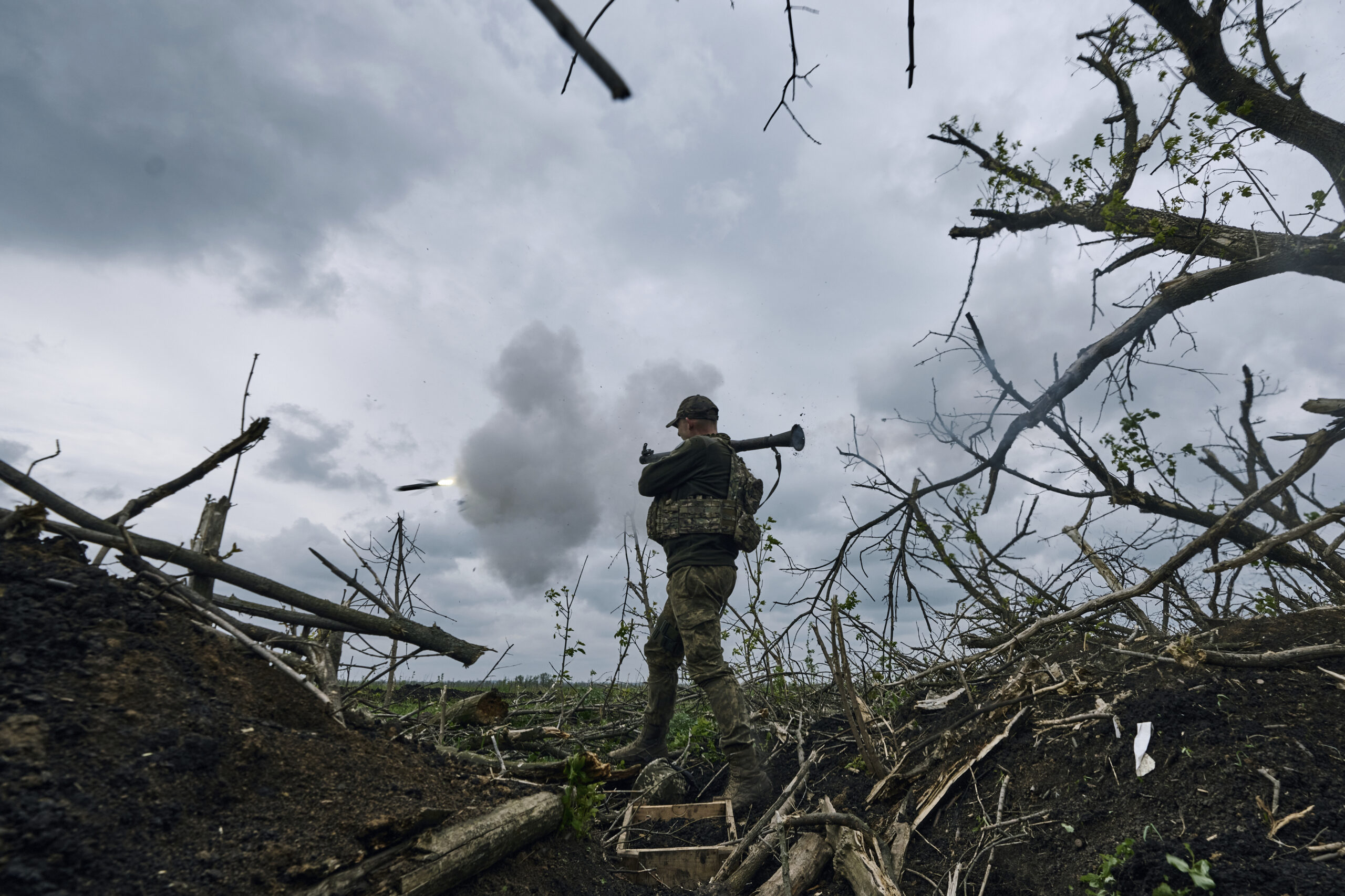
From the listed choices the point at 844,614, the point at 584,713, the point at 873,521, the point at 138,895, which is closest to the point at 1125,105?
the point at 873,521

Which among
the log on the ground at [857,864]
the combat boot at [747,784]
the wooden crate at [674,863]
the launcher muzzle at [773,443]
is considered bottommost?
the wooden crate at [674,863]

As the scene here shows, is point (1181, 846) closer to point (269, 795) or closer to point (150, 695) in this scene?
point (269, 795)

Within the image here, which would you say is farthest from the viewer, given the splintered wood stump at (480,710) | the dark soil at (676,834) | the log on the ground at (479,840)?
the splintered wood stump at (480,710)

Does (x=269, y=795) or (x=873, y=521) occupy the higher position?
(x=873, y=521)

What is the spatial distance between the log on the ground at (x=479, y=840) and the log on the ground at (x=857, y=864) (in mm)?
1359

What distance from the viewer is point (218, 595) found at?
3.34m

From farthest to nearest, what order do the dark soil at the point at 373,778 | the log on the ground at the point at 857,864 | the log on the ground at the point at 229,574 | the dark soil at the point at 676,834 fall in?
1. the dark soil at the point at 676,834
2. the log on the ground at the point at 857,864
3. the log on the ground at the point at 229,574
4. the dark soil at the point at 373,778

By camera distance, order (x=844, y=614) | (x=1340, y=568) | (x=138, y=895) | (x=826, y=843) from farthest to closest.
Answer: (x=844, y=614)
(x=1340, y=568)
(x=826, y=843)
(x=138, y=895)

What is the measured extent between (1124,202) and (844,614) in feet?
13.5

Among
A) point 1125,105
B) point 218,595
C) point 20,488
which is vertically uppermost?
point 1125,105

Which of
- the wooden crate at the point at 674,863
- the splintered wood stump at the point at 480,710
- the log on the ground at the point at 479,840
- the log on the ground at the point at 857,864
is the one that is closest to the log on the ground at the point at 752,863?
the log on the ground at the point at 857,864

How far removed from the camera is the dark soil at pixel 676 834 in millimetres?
4395

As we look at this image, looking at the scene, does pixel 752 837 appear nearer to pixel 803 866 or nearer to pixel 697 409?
pixel 803 866

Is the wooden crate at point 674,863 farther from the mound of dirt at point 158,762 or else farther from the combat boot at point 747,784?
the mound of dirt at point 158,762
